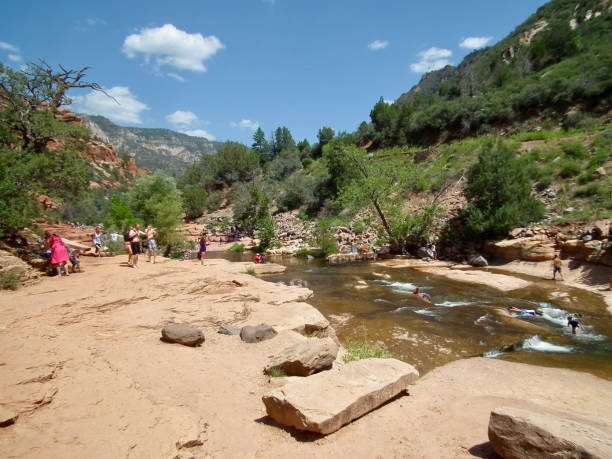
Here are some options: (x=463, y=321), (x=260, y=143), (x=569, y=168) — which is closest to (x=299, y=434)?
(x=463, y=321)

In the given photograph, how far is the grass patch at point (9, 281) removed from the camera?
8234mm

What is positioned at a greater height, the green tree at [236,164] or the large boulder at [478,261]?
the green tree at [236,164]

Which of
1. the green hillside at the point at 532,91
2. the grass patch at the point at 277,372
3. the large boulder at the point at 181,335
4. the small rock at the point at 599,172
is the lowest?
the grass patch at the point at 277,372

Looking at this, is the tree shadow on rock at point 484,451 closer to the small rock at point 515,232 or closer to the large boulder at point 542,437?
the large boulder at point 542,437

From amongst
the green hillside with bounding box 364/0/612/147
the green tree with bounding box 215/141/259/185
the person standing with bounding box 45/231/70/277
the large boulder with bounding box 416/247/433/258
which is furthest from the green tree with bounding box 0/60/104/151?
the green tree with bounding box 215/141/259/185

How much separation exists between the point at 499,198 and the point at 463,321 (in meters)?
11.6

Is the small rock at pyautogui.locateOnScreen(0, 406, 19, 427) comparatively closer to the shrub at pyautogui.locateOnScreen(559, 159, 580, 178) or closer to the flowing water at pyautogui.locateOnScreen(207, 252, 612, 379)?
the flowing water at pyautogui.locateOnScreen(207, 252, 612, 379)

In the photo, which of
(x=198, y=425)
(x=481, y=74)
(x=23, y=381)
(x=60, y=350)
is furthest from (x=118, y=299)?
(x=481, y=74)

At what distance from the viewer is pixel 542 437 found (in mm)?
2840

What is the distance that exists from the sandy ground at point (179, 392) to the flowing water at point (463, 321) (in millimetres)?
945

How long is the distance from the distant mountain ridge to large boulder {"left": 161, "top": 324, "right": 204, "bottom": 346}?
382 feet

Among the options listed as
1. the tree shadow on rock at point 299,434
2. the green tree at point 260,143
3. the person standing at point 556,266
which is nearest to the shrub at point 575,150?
the person standing at point 556,266

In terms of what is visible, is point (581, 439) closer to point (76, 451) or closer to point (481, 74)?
point (76, 451)

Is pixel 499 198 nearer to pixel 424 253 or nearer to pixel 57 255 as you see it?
pixel 424 253
